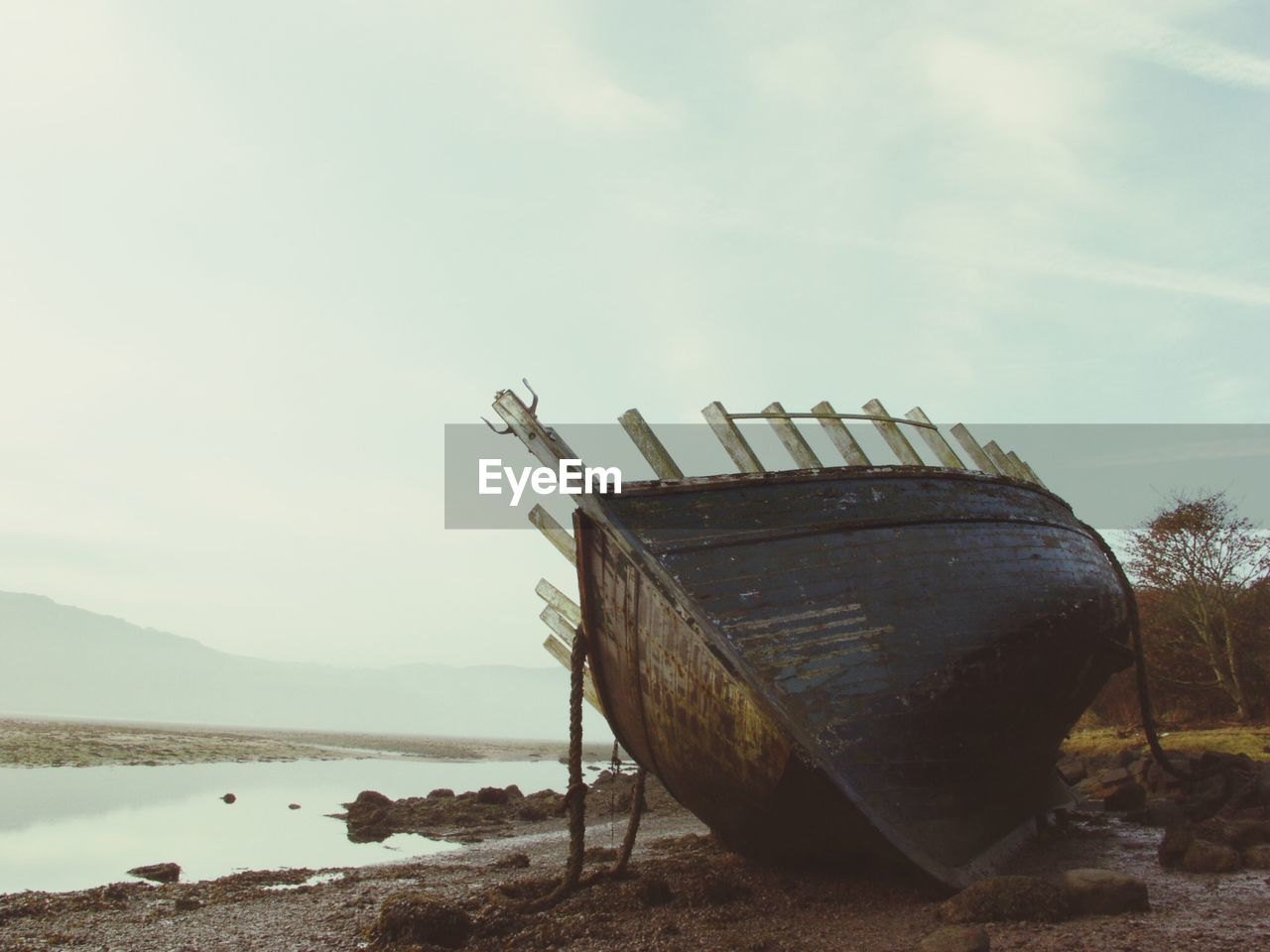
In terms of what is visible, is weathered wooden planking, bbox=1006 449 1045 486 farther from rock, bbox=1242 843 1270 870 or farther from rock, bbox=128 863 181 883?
rock, bbox=128 863 181 883

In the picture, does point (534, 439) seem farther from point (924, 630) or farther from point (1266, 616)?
point (1266, 616)

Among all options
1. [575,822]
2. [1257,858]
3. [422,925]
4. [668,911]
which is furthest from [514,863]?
[1257,858]

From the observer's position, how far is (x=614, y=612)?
20.6 ft

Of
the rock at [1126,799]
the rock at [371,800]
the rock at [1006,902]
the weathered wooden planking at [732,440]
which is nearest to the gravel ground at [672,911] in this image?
the rock at [1006,902]

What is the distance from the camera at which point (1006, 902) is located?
491 centimetres

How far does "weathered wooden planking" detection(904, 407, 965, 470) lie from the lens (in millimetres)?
8055

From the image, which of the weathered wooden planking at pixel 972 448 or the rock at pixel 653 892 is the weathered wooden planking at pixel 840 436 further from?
the rock at pixel 653 892

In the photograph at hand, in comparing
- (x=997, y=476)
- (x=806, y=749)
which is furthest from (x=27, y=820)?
(x=997, y=476)

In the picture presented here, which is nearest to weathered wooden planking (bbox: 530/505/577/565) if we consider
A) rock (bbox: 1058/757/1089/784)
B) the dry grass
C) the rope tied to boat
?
the rope tied to boat

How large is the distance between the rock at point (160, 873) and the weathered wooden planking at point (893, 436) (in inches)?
320

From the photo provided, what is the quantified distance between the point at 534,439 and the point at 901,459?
3.23 meters

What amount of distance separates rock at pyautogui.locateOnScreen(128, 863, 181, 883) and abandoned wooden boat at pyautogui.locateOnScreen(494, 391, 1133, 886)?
527 centimetres

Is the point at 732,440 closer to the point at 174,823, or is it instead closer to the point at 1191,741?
the point at 174,823

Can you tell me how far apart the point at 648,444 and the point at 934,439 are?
3141mm
